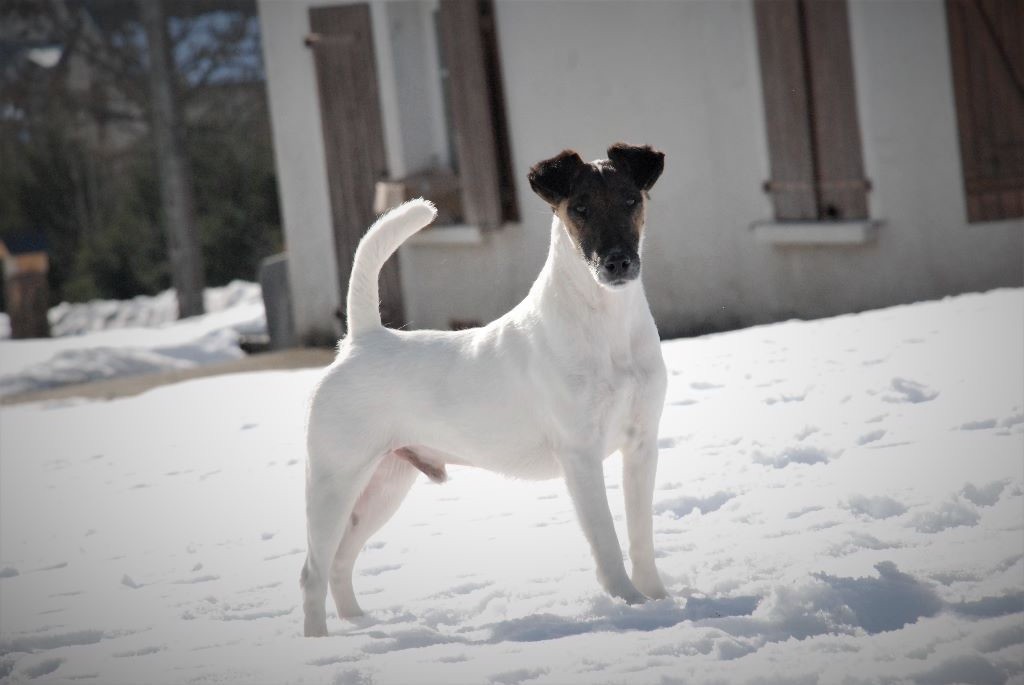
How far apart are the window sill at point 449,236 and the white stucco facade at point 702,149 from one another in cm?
5

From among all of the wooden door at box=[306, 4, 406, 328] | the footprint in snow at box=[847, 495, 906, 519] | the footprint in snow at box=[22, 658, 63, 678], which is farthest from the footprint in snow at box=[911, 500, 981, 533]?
the wooden door at box=[306, 4, 406, 328]

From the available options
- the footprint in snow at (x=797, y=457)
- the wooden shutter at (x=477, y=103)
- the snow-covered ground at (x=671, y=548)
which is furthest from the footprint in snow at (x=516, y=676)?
the wooden shutter at (x=477, y=103)

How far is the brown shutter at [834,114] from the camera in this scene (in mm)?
9320

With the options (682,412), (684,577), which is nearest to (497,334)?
(684,577)

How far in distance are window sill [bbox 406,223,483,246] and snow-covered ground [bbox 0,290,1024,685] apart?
3.56 metres

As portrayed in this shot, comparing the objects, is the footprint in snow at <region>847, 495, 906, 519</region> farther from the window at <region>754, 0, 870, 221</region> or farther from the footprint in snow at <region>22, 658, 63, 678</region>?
the window at <region>754, 0, 870, 221</region>

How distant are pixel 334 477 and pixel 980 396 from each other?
9.64 feet

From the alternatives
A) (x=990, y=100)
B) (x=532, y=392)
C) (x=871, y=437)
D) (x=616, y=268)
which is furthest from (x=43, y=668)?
(x=990, y=100)

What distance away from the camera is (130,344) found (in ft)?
50.8

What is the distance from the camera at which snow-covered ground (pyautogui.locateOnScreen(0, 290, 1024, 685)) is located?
373 centimetres

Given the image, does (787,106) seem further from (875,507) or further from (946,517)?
(946,517)

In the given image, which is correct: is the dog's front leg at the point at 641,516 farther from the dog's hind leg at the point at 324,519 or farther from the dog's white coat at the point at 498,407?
the dog's hind leg at the point at 324,519

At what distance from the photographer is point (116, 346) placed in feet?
48.0

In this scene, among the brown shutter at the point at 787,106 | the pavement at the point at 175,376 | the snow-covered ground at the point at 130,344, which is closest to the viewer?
the brown shutter at the point at 787,106
